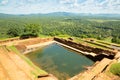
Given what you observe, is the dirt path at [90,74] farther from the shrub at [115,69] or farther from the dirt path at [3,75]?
the dirt path at [3,75]

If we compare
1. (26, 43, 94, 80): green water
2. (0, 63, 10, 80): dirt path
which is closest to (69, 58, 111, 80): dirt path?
(26, 43, 94, 80): green water

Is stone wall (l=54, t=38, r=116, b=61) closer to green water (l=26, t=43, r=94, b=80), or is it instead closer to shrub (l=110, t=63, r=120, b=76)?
green water (l=26, t=43, r=94, b=80)

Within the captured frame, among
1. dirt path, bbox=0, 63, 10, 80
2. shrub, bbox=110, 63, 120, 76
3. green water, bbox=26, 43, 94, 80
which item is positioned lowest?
green water, bbox=26, 43, 94, 80

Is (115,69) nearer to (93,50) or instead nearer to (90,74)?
(90,74)

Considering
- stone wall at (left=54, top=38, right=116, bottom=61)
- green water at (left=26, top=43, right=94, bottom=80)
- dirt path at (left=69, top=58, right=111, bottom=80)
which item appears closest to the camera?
dirt path at (left=69, top=58, right=111, bottom=80)

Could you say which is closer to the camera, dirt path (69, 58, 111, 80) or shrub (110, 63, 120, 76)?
dirt path (69, 58, 111, 80)

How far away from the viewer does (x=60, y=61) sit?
23.5 metres

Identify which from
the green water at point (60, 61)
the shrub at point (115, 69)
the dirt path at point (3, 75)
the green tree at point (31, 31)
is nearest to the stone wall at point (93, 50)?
the green water at point (60, 61)

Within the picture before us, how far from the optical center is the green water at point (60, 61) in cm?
1953

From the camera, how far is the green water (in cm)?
1953

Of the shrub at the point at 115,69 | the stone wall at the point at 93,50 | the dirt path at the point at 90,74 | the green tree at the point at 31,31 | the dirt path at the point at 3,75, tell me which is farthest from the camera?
the green tree at the point at 31,31

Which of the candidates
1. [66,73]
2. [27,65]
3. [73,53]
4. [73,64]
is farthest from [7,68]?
[73,53]

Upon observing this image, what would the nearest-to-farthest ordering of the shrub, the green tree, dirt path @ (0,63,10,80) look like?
1. dirt path @ (0,63,10,80)
2. the shrub
3. the green tree

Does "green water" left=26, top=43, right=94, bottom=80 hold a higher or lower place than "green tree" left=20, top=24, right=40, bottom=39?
lower
